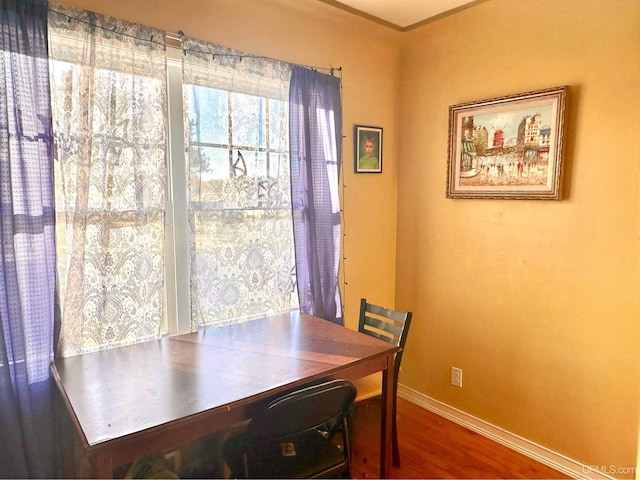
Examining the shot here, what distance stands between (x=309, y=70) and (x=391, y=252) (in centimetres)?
133

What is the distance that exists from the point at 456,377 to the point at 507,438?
43 cm

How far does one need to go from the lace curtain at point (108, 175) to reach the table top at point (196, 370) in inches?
6.9

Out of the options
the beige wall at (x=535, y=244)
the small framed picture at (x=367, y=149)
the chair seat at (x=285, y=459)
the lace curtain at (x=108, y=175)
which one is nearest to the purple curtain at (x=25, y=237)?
the lace curtain at (x=108, y=175)

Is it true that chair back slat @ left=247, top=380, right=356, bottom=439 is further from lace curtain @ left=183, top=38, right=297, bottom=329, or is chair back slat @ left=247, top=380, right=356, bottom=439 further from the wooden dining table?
lace curtain @ left=183, top=38, right=297, bottom=329

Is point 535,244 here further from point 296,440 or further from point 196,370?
point 196,370

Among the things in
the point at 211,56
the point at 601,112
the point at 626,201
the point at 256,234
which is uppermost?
the point at 211,56

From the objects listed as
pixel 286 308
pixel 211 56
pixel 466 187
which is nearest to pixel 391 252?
pixel 466 187

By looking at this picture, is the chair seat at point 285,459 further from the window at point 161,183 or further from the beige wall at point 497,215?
the beige wall at point 497,215

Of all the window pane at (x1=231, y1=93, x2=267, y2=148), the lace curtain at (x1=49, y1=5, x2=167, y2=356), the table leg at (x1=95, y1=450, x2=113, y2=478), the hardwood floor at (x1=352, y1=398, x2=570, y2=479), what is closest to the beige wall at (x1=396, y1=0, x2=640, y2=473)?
the hardwood floor at (x1=352, y1=398, x2=570, y2=479)

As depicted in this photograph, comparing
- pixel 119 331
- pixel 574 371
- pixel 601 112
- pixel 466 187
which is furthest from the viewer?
pixel 466 187

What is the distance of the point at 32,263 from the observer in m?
1.62

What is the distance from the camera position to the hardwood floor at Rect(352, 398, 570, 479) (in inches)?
87.8

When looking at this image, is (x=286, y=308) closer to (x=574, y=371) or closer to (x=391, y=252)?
(x=391, y=252)

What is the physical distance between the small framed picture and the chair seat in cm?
166
